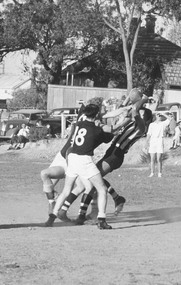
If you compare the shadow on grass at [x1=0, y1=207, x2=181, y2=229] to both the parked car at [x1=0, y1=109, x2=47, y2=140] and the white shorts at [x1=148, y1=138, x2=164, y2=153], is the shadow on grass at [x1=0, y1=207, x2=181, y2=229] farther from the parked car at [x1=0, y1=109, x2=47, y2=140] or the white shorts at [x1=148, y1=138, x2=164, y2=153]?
the parked car at [x1=0, y1=109, x2=47, y2=140]

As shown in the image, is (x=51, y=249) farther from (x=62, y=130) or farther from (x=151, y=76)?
(x=151, y=76)

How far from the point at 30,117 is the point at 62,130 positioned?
23.0 feet

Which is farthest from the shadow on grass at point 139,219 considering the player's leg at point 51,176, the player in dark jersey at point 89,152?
the player in dark jersey at point 89,152

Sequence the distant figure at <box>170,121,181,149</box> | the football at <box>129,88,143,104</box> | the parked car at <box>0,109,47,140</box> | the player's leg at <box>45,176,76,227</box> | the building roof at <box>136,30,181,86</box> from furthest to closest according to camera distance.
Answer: the building roof at <box>136,30,181,86</box> → the parked car at <box>0,109,47,140</box> → the distant figure at <box>170,121,181,149</box> → the football at <box>129,88,143,104</box> → the player's leg at <box>45,176,76,227</box>

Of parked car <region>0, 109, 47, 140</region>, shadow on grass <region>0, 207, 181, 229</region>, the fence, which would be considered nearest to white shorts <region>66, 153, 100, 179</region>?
shadow on grass <region>0, 207, 181, 229</region>

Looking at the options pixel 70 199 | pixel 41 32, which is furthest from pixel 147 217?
pixel 41 32

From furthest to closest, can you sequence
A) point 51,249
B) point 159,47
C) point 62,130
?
point 159,47
point 62,130
point 51,249

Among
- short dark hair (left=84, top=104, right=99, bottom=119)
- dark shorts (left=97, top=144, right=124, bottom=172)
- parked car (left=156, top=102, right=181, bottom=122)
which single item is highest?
short dark hair (left=84, top=104, right=99, bottom=119)

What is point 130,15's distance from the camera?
44.7 meters

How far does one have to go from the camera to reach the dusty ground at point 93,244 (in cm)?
807

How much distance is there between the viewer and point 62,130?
37281mm

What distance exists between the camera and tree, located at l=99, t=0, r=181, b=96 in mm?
43594

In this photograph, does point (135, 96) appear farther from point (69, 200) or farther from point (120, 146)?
point (69, 200)

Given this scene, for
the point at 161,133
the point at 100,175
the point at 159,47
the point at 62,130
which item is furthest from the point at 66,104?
the point at 100,175
